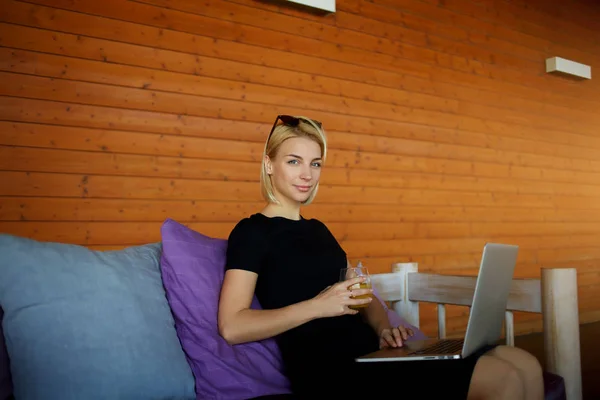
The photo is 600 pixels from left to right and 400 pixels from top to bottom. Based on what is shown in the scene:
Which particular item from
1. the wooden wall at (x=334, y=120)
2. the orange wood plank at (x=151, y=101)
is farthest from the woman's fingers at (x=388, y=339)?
the orange wood plank at (x=151, y=101)

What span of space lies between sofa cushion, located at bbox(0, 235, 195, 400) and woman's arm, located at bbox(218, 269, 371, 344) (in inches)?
6.0

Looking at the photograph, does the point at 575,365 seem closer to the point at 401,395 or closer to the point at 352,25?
the point at 401,395

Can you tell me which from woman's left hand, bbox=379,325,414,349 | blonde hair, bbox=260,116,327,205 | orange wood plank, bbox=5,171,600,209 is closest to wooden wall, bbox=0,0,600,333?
orange wood plank, bbox=5,171,600,209

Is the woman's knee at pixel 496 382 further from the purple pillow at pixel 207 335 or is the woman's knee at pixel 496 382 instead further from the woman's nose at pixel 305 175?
the woman's nose at pixel 305 175

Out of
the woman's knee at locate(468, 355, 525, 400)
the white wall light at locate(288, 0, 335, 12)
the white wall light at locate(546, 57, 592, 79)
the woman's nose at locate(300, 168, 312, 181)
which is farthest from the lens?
the white wall light at locate(546, 57, 592, 79)

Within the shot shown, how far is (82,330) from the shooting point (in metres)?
1.21

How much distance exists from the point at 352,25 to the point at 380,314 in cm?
277

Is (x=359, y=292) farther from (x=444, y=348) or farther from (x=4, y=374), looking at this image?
(x=4, y=374)

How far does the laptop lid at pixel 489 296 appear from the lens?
1.18 metres

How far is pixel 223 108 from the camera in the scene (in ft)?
10.6

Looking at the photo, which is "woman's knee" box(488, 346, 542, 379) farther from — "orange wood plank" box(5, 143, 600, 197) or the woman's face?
"orange wood plank" box(5, 143, 600, 197)

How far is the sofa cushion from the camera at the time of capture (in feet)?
3.80

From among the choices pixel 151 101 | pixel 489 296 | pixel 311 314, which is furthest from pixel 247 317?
pixel 151 101

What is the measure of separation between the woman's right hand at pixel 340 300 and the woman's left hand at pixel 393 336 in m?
0.24
